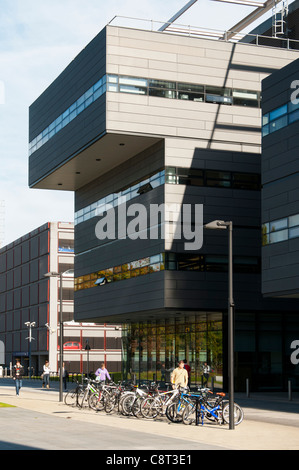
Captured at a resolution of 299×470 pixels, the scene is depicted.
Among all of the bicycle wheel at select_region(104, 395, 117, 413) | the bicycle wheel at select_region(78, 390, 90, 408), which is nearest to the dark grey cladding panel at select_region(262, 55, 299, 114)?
the bicycle wheel at select_region(78, 390, 90, 408)

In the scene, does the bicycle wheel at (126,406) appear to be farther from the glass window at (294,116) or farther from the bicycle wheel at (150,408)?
the glass window at (294,116)

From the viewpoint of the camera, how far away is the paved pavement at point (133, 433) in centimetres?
1822

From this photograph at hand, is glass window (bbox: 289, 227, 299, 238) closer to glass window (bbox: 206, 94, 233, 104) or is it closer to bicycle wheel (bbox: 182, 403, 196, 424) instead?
glass window (bbox: 206, 94, 233, 104)

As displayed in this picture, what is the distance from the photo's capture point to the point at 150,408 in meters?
27.0

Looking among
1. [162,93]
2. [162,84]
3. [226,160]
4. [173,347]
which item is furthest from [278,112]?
[173,347]

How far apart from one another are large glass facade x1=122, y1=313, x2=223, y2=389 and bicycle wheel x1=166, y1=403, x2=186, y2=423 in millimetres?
23316

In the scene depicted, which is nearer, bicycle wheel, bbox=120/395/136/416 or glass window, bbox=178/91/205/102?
bicycle wheel, bbox=120/395/136/416

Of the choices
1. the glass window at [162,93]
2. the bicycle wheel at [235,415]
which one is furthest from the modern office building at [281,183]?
the bicycle wheel at [235,415]

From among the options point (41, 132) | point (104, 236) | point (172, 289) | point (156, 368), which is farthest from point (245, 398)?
point (41, 132)

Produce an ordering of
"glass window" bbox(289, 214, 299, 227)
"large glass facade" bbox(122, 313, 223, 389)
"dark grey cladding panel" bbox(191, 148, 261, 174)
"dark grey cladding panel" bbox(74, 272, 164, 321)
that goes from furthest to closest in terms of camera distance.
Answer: "large glass facade" bbox(122, 313, 223, 389) < "dark grey cladding panel" bbox(191, 148, 261, 174) < "dark grey cladding panel" bbox(74, 272, 164, 321) < "glass window" bbox(289, 214, 299, 227)

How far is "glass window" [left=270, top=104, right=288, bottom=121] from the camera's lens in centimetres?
4072

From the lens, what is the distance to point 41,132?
61312 millimetres

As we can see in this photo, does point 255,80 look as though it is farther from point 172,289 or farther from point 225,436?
point 225,436

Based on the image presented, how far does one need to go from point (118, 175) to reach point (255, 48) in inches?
522
